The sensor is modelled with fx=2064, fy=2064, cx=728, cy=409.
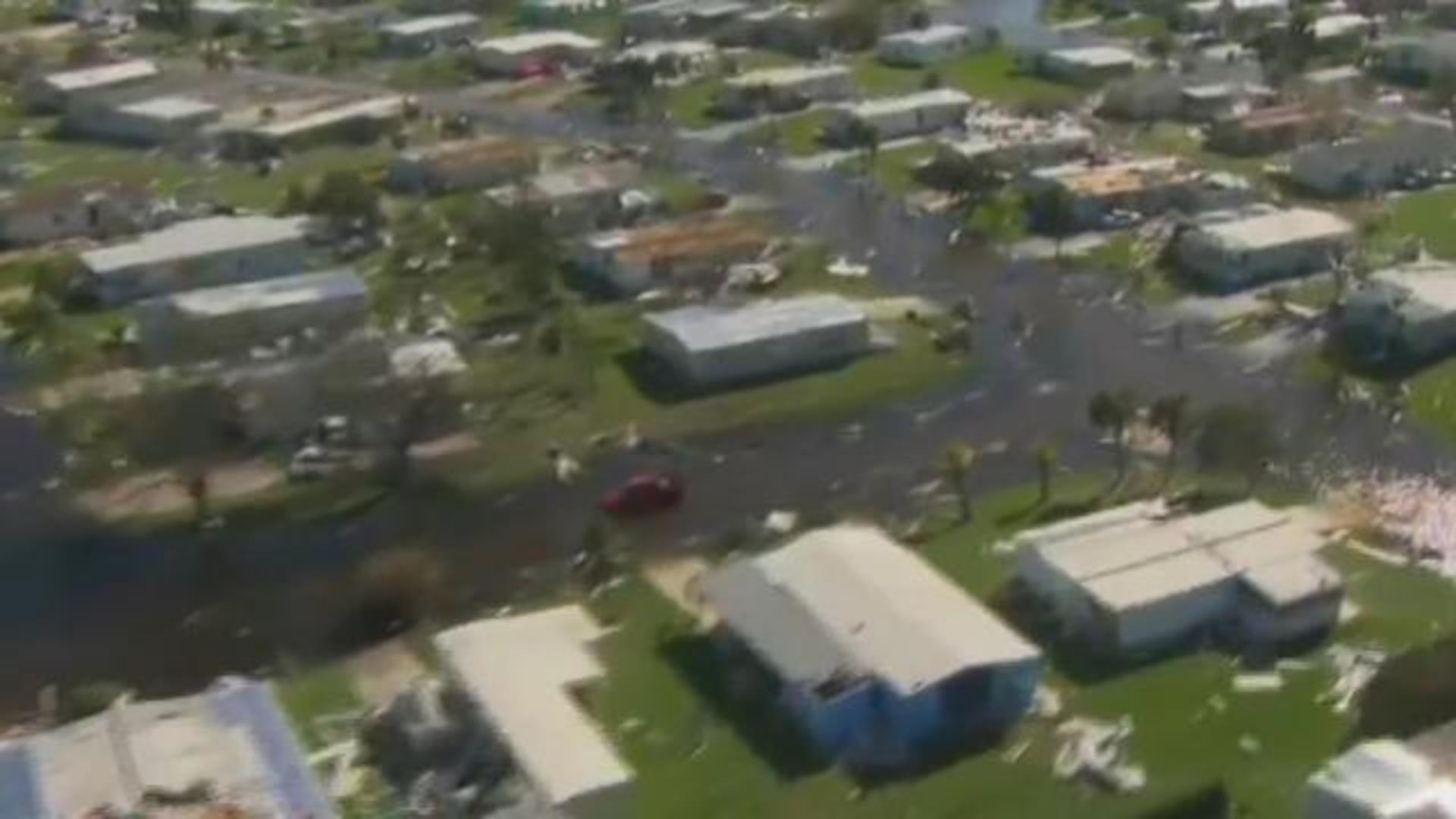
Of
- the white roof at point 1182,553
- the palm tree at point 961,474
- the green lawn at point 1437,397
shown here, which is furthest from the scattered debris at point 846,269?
the white roof at point 1182,553

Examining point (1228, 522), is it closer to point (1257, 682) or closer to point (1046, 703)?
point (1257, 682)

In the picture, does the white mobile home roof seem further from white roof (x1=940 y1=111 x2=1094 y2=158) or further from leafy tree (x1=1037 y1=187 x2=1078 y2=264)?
white roof (x1=940 y1=111 x2=1094 y2=158)

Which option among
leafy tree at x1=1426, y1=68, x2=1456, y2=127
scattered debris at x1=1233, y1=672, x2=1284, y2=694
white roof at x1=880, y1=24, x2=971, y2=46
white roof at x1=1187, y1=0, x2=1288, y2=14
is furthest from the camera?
white roof at x1=1187, y1=0, x2=1288, y2=14

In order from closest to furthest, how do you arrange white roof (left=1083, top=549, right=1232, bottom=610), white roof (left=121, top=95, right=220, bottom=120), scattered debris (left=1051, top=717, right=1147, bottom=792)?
1. scattered debris (left=1051, top=717, right=1147, bottom=792)
2. white roof (left=1083, top=549, right=1232, bottom=610)
3. white roof (left=121, top=95, right=220, bottom=120)

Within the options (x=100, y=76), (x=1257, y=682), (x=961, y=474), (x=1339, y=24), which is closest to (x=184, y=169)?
(x=100, y=76)

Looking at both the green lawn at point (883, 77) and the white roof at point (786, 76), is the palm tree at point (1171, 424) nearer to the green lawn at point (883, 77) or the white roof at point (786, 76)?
the green lawn at point (883, 77)

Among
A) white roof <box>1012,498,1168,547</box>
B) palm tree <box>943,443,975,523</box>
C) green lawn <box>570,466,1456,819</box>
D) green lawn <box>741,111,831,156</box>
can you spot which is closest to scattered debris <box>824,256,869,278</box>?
green lawn <box>741,111,831,156</box>
